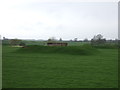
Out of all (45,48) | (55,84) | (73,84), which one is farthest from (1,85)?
(45,48)

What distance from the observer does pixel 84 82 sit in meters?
8.43

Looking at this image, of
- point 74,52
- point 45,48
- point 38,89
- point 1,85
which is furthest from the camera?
point 45,48

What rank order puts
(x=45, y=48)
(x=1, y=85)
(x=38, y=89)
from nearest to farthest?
(x=38, y=89), (x=1, y=85), (x=45, y=48)

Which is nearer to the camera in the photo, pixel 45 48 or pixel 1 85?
pixel 1 85

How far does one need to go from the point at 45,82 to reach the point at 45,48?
72.5 feet

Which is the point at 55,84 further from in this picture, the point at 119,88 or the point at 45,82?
the point at 119,88

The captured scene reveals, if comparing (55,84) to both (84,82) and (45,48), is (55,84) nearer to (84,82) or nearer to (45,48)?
(84,82)

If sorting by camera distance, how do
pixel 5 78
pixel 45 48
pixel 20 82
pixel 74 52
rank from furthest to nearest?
pixel 45 48
pixel 74 52
pixel 5 78
pixel 20 82

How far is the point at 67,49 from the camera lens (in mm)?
28391

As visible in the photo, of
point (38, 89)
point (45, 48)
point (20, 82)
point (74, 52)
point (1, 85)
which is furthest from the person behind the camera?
point (45, 48)

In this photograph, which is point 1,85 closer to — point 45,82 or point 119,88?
point 45,82

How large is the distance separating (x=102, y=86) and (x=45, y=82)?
224 centimetres

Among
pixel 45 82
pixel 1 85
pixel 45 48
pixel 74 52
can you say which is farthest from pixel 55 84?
pixel 45 48

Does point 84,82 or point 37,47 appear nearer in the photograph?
point 84,82
